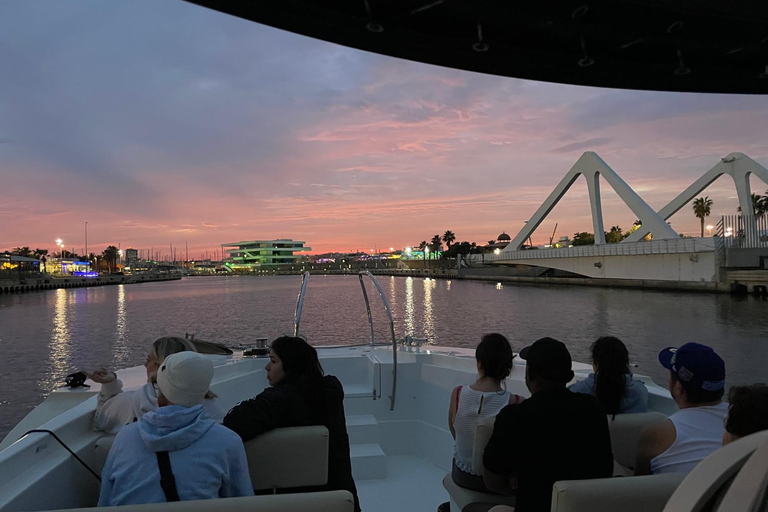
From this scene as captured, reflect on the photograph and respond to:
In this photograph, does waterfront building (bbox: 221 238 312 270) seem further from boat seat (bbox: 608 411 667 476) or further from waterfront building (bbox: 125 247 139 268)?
boat seat (bbox: 608 411 667 476)

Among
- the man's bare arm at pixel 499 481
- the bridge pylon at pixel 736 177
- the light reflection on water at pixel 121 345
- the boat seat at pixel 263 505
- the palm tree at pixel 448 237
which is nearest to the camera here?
the boat seat at pixel 263 505

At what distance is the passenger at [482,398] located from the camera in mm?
2207

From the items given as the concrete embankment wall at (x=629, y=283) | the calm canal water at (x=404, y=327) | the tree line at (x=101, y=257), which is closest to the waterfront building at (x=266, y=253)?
the tree line at (x=101, y=257)

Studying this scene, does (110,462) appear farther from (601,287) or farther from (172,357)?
(601,287)

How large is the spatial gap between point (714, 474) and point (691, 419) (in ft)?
3.97

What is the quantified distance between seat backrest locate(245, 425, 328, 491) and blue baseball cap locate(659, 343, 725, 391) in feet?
4.27

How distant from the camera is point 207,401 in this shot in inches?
82.2

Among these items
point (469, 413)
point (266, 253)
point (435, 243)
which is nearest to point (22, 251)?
point (266, 253)

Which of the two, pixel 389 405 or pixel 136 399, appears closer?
pixel 136 399

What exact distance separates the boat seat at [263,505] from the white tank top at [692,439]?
113 centimetres

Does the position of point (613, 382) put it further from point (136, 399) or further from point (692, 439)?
point (136, 399)

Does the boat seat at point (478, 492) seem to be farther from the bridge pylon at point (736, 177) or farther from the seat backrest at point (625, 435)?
the bridge pylon at point (736, 177)

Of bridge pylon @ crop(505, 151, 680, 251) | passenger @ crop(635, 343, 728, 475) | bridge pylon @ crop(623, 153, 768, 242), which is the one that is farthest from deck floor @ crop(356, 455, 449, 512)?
bridge pylon @ crop(623, 153, 768, 242)

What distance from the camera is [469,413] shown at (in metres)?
2.25
